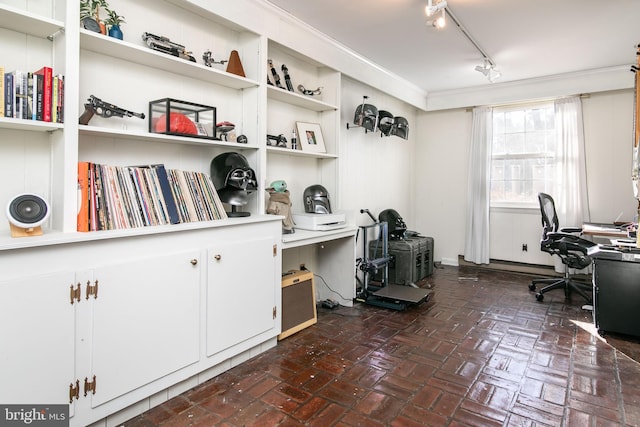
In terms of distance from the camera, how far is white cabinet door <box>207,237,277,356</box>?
7.18 ft

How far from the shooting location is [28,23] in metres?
1.66

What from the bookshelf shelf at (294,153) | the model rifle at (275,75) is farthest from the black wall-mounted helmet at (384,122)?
the model rifle at (275,75)

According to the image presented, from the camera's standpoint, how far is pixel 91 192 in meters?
1.81

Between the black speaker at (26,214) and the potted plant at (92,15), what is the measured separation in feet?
3.06

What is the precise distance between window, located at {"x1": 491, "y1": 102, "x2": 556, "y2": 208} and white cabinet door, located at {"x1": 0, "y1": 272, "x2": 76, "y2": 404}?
5230 millimetres

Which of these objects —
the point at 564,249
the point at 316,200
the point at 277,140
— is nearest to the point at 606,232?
the point at 564,249

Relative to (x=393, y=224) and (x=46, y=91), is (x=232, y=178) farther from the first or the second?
(x=393, y=224)

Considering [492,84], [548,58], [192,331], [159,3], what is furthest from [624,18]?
[192,331]

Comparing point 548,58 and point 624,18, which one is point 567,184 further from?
point 624,18

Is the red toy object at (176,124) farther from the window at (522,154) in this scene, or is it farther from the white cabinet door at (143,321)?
the window at (522,154)

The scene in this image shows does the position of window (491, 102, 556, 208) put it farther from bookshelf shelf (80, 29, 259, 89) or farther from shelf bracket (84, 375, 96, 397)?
shelf bracket (84, 375, 96, 397)

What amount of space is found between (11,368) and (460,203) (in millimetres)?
5340

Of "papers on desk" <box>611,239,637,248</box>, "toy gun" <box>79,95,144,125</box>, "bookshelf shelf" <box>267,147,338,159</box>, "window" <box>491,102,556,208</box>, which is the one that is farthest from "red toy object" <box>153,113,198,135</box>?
"window" <box>491,102,556,208</box>

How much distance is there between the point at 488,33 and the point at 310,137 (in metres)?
1.87
